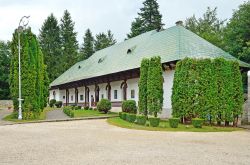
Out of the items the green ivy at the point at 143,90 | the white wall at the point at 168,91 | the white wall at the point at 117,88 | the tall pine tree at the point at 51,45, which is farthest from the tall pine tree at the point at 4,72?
the green ivy at the point at 143,90

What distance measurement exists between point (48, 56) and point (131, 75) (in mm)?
41063

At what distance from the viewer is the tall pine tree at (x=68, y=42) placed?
220 ft

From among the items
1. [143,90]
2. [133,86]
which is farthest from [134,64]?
[143,90]

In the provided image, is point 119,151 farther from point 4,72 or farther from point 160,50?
point 4,72

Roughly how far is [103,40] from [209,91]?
216 ft

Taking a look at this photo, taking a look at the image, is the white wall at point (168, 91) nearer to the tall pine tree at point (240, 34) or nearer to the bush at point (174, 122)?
the bush at point (174, 122)

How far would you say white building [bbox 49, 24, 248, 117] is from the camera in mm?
26444

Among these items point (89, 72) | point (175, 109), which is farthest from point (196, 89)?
point (89, 72)

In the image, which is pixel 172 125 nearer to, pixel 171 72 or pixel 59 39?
pixel 171 72

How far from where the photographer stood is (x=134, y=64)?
30094mm

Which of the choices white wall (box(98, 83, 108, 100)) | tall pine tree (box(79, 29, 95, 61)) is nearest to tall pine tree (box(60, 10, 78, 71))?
tall pine tree (box(79, 29, 95, 61))

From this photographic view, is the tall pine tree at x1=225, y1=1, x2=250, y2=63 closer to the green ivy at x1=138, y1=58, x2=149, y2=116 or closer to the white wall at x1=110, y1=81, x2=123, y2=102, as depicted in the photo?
the white wall at x1=110, y1=81, x2=123, y2=102

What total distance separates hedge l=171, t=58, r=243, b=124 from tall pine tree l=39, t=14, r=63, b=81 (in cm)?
4875

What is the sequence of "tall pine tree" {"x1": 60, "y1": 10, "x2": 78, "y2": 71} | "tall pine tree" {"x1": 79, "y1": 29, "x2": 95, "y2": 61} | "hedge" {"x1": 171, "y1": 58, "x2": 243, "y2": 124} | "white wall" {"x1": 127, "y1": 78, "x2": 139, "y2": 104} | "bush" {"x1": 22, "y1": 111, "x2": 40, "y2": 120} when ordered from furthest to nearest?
"tall pine tree" {"x1": 79, "y1": 29, "x2": 95, "y2": 61}
"tall pine tree" {"x1": 60, "y1": 10, "x2": 78, "y2": 71}
"white wall" {"x1": 127, "y1": 78, "x2": 139, "y2": 104}
"bush" {"x1": 22, "y1": 111, "x2": 40, "y2": 120}
"hedge" {"x1": 171, "y1": 58, "x2": 243, "y2": 124}
